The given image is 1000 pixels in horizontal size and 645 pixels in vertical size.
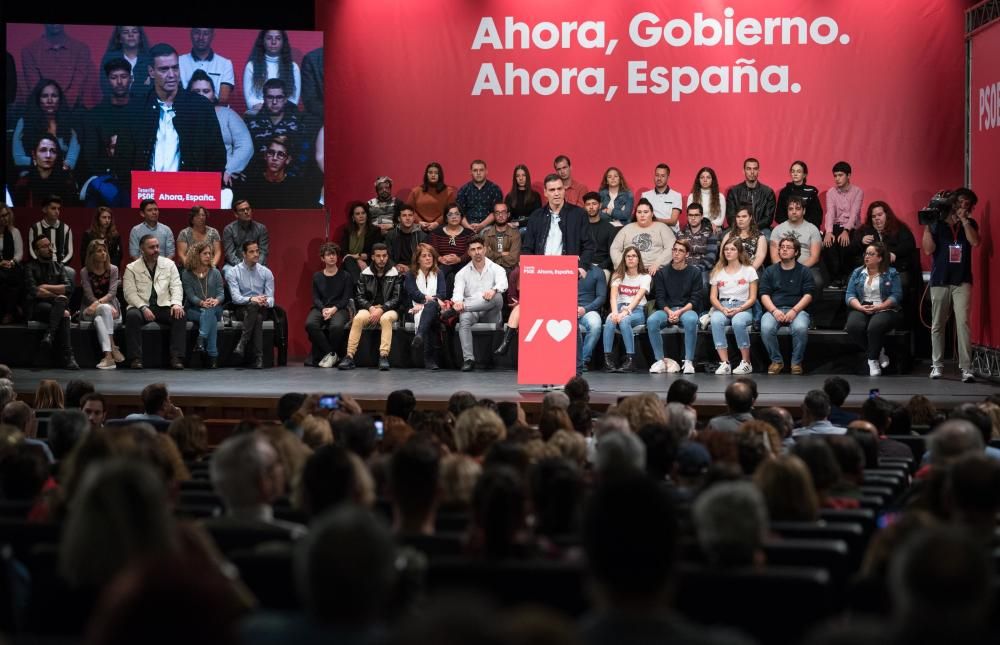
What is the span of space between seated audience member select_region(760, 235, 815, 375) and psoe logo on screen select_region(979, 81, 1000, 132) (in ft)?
5.43

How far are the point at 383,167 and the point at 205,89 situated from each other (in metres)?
1.75

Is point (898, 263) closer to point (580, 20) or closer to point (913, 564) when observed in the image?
point (580, 20)

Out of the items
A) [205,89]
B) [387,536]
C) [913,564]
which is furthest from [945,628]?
[205,89]

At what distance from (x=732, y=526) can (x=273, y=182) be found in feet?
29.9

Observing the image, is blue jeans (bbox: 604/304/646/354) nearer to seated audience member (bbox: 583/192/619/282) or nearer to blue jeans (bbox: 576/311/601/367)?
blue jeans (bbox: 576/311/601/367)

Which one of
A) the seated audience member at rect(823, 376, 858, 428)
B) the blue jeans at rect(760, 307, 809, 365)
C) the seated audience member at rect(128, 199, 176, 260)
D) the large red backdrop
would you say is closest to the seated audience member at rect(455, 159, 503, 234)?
the seated audience member at rect(128, 199, 176, 260)

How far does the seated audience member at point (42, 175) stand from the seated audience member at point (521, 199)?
12.8 feet

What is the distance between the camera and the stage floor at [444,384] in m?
7.92

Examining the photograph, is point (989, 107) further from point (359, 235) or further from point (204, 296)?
point (204, 296)

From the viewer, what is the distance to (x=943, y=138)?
11297 mm

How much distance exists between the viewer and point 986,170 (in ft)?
30.3

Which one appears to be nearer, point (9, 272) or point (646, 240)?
point (9, 272)

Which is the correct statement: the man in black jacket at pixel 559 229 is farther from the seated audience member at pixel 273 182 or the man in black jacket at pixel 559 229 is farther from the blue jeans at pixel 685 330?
the seated audience member at pixel 273 182

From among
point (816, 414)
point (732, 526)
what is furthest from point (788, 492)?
point (816, 414)
